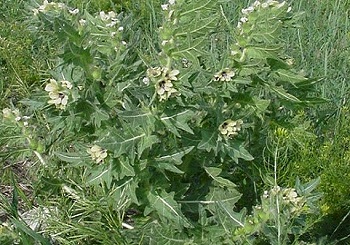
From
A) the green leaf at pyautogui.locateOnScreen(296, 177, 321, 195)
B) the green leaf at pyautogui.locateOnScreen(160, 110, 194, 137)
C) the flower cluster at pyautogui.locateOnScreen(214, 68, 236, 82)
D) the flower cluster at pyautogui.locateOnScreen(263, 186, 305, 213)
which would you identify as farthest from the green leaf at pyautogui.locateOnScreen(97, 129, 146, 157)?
the green leaf at pyautogui.locateOnScreen(296, 177, 321, 195)

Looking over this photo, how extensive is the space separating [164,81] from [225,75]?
0.30 meters

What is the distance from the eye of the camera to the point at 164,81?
2064mm

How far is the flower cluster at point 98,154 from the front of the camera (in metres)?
2.22

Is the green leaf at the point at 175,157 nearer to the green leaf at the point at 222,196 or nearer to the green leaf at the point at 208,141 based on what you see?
the green leaf at the point at 208,141

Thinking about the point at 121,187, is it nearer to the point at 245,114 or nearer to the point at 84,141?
the point at 84,141

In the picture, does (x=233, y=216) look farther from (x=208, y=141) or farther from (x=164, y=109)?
(x=164, y=109)

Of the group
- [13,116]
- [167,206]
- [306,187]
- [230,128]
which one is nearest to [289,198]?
[306,187]

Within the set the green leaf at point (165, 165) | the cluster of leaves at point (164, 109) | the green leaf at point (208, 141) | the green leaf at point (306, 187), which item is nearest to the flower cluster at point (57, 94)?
the cluster of leaves at point (164, 109)

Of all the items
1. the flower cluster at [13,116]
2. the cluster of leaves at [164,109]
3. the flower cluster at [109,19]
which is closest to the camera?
the cluster of leaves at [164,109]

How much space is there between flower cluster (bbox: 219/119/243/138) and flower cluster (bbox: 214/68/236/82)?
0.49 feet

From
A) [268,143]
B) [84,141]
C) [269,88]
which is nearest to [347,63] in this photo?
[268,143]

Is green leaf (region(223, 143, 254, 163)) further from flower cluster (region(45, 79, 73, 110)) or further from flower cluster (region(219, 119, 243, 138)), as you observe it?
flower cluster (region(45, 79, 73, 110))

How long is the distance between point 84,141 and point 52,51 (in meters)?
1.27

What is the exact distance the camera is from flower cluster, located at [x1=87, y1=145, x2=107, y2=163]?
7.29ft
